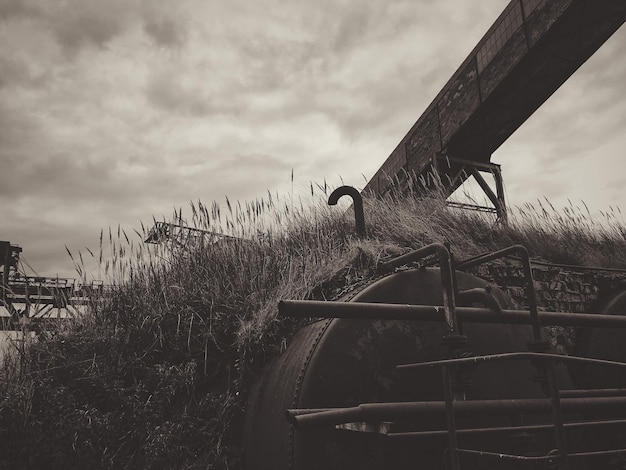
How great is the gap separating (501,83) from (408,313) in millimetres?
6136

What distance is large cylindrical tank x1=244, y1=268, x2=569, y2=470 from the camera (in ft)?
9.66

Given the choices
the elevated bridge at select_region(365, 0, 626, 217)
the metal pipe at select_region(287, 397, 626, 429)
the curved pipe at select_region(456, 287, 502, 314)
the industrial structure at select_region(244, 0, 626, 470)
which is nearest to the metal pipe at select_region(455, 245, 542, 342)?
the industrial structure at select_region(244, 0, 626, 470)

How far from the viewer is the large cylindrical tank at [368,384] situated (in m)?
A: 2.94

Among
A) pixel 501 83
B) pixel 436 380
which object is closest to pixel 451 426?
pixel 436 380

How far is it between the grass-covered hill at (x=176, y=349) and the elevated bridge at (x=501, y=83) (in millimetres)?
2156

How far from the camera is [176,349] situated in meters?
4.04

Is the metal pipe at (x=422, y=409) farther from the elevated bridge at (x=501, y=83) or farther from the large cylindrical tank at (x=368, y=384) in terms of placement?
the elevated bridge at (x=501, y=83)

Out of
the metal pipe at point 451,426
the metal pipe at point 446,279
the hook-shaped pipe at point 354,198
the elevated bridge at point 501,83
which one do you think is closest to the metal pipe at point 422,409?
the metal pipe at point 451,426

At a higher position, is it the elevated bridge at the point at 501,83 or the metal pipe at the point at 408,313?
the elevated bridge at the point at 501,83

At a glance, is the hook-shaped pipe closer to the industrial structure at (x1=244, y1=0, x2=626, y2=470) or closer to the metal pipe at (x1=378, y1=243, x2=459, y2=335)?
the industrial structure at (x1=244, y1=0, x2=626, y2=470)

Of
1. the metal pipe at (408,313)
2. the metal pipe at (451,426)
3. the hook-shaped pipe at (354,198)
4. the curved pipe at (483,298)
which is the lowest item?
the metal pipe at (451,426)

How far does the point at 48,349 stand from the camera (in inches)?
160

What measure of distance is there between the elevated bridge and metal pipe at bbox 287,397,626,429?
3768 mm

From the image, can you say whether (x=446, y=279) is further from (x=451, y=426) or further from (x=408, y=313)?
(x=451, y=426)
